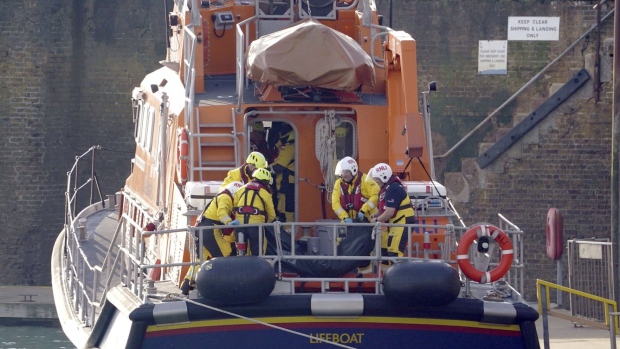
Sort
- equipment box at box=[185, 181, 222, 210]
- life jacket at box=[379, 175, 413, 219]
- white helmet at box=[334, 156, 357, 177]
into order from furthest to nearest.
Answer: white helmet at box=[334, 156, 357, 177] → equipment box at box=[185, 181, 222, 210] → life jacket at box=[379, 175, 413, 219]

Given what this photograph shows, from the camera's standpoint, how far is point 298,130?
456 inches

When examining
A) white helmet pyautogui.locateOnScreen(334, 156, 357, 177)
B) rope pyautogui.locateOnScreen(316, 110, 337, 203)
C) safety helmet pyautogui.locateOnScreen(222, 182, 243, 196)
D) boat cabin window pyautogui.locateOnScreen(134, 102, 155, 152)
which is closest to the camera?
safety helmet pyautogui.locateOnScreen(222, 182, 243, 196)

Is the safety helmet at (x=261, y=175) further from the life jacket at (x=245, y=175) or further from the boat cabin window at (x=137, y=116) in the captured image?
the boat cabin window at (x=137, y=116)

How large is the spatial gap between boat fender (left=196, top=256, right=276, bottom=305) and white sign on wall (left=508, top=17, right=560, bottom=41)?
16187 millimetres

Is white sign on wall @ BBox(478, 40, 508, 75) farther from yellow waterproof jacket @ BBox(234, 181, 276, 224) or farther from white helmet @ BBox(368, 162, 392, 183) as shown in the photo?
yellow waterproof jacket @ BBox(234, 181, 276, 224)

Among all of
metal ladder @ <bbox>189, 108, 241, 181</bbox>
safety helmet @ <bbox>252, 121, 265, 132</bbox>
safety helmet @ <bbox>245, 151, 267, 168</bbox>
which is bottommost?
safety helmet @ <bbox>245, 151, 267, 168</bbox>

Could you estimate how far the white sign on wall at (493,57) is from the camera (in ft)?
79.4

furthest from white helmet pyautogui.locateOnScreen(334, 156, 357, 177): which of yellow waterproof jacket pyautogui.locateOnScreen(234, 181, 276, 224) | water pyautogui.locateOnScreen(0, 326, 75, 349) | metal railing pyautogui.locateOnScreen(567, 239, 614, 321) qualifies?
water pyautogui.locateOnScreen(0, 326, 75, 349)

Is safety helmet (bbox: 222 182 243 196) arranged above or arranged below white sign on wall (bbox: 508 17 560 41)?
below

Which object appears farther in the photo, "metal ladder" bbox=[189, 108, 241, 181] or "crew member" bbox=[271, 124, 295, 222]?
"crew member" bbox=[271, 124, 295, 222]

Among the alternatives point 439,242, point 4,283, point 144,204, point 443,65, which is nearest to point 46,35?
point 4,283

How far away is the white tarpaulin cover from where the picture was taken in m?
11.1

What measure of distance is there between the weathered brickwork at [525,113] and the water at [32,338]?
8.19 metres

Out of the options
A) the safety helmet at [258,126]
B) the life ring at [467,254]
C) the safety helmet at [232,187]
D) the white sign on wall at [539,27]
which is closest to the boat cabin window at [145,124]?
the safety helmet at [258,126]
